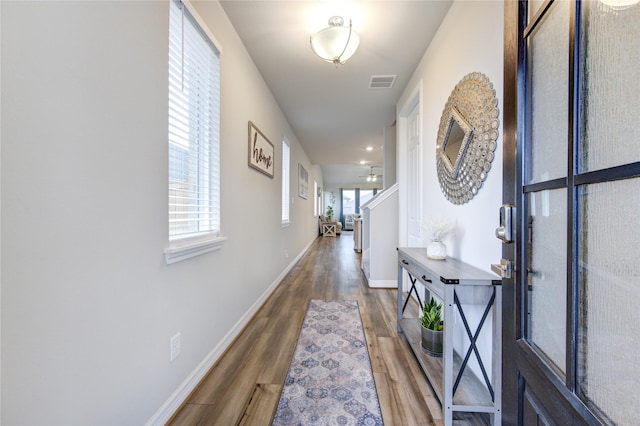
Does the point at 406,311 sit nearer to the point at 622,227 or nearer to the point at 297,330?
the point at 297,330

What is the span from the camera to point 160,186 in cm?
124

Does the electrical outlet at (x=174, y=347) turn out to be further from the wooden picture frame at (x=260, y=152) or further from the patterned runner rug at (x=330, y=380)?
the wooden picture frame at (x=260, y=152)

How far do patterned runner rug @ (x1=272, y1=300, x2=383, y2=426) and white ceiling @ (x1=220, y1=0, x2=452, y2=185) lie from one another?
2.46 meters

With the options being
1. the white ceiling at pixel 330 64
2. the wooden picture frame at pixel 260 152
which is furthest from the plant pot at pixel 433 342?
the white ceiling at pixel 330 64

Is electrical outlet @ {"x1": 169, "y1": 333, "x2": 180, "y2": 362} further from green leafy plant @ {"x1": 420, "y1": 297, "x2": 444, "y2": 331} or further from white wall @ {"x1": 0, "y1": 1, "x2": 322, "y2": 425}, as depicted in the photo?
green leafy plant @ {"x1": 420, "y1": 297, "x2": 444, "y2": 331}

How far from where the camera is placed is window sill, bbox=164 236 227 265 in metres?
1.29

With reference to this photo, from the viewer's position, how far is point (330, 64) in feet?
8.54

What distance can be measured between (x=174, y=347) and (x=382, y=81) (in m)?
3.06

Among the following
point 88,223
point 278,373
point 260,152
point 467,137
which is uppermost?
point 260,152

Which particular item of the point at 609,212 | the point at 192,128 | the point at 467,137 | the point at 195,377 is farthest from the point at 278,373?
the point at 467,137

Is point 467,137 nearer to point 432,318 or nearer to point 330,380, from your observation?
point 432,318

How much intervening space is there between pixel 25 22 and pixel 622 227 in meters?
1.50

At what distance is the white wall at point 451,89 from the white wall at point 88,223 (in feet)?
5.43

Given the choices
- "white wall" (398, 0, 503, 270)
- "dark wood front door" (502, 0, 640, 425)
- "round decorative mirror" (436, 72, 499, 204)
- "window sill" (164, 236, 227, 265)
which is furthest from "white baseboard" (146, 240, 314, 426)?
"round decorative mirror" (436, 72, 499, 204)
